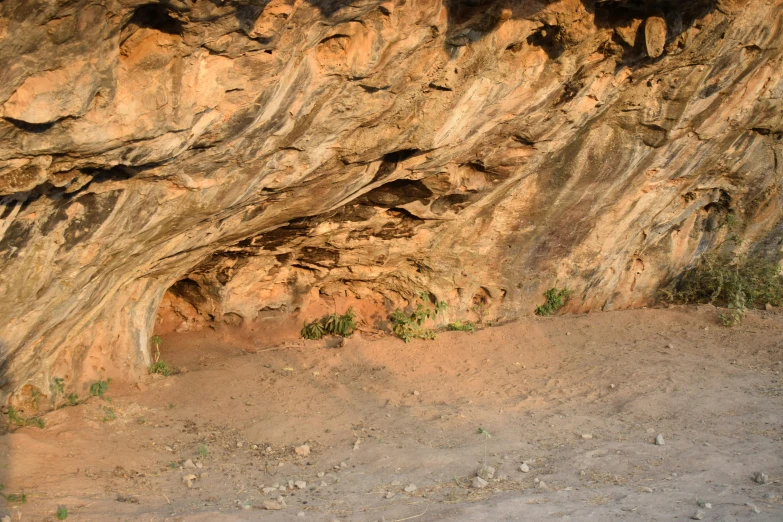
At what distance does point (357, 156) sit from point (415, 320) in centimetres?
334

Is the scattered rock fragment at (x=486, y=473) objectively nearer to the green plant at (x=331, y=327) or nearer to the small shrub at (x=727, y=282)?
the green plant at (x=331, y=327)

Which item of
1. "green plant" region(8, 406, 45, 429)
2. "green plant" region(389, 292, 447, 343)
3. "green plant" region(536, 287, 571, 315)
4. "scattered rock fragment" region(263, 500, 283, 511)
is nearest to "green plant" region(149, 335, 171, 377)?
"green plant" region(8, 406, 45, 429)

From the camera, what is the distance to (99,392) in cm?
640

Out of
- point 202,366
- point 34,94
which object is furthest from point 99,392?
point 34,94

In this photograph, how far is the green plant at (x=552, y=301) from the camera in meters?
9.71

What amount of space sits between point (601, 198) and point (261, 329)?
13.3 ft

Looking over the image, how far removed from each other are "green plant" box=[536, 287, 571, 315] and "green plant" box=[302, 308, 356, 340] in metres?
2.45

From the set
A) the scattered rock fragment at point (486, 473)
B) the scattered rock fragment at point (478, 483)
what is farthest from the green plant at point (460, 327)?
Result: the scattered rock fragment at point (478, 483)

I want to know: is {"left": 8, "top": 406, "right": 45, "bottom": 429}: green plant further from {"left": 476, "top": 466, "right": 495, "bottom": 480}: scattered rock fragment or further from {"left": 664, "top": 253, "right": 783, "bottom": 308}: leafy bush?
{"left": 664, "top": 253, "right": 783, "bottom": 308}: leafy bush

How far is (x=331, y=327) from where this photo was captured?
8.79 m

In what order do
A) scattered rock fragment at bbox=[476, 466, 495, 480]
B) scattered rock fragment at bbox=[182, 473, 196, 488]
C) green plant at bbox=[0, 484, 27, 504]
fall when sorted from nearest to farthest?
green plant at bbox=[0, 484, 27, 504]
scattered rock fragment at bbox=[182, 473, 196, 488]
scattered rock fragment at bbox=[476, 466, 495, 480]

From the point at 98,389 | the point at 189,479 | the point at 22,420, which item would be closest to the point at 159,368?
the point at 98,389

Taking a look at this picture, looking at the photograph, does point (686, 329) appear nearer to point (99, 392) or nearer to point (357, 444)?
point (357, 444)

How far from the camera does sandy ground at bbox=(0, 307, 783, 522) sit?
4.75 m
